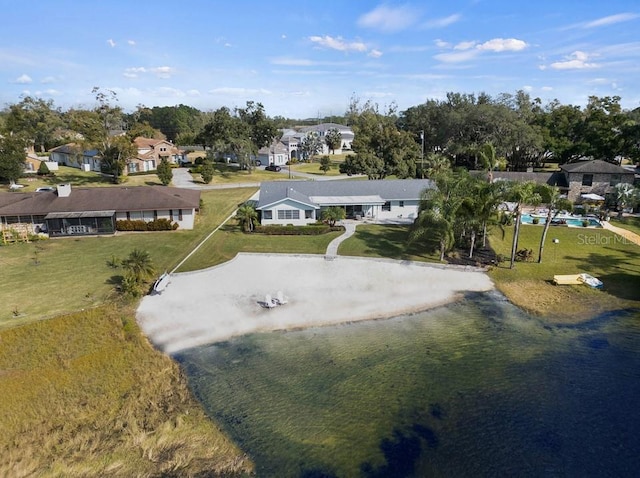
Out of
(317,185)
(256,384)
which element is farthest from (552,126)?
(256,384)

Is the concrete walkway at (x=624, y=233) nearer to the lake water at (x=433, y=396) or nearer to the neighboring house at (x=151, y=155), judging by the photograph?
the lake water at (x=433, y=396)

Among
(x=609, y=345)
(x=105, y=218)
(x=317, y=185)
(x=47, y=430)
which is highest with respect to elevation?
(x=317, y=185)

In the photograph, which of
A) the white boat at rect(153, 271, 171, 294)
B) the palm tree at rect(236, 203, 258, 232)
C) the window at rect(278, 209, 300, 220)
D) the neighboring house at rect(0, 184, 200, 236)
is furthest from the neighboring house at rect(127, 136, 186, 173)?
the white boat at rect(153, 271, 171, 294)

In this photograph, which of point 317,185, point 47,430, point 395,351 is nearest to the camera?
point 47,430

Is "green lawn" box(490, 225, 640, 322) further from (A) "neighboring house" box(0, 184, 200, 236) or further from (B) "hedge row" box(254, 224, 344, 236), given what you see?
(A) "neighboring house" box(0, 184, 200, 236)

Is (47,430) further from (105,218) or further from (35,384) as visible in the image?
(105,218)

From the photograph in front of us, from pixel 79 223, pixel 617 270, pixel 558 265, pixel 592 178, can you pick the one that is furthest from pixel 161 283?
pixel 592 178

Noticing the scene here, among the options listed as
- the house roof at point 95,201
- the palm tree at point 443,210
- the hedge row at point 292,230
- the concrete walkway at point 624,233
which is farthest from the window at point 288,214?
the concrete walkway at point 624,233
